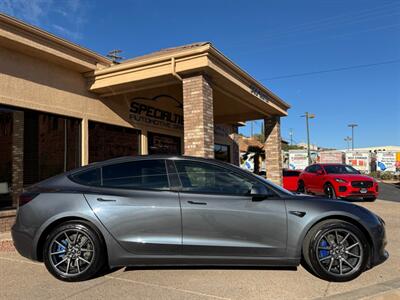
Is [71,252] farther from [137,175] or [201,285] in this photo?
[201,285]

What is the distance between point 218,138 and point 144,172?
12.6 metres

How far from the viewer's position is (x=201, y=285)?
437 cm

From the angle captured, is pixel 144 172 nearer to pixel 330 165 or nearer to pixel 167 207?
pixel 167 207

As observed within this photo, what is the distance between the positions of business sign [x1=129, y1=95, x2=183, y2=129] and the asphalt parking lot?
23.5 ft

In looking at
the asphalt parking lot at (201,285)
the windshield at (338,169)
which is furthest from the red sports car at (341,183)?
the asphalt parking lot at (201,285)

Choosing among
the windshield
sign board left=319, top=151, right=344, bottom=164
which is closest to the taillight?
the windshield

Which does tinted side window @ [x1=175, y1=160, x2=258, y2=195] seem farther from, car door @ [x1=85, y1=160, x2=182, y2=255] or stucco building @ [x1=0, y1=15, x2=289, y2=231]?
Result: stucco building @ [x1=0, y1=15, x2=289, y2=231]

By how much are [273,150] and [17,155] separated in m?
9.07

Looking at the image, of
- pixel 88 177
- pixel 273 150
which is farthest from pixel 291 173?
pixel 88 177

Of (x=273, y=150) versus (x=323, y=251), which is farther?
(x=273, y=150)

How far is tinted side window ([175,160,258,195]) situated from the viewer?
15.6ft

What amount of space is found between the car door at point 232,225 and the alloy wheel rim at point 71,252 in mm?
1182

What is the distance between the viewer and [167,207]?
4594 millimetres

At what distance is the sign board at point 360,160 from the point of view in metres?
50.8
